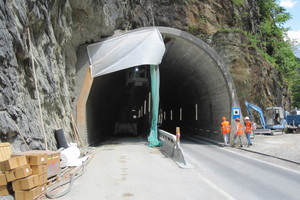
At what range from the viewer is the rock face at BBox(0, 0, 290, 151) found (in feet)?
24.4

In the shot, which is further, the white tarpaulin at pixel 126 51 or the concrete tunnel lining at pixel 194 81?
the concrete tunnel lining at pixel 194 81

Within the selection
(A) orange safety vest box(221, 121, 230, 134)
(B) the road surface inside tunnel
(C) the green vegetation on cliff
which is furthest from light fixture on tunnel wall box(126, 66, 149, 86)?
(C) the green vegetation on cliff

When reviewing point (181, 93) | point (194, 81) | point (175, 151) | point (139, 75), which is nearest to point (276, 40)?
point (181, 93)

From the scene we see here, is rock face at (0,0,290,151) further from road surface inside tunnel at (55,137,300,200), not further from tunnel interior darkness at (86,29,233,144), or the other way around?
tunnel interior darkness at (86,29,233,144)

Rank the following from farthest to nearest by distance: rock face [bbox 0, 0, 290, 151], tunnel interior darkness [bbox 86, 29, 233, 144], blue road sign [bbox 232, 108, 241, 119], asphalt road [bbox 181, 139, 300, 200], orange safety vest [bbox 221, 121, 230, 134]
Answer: tunnel interior darkness [bbox 86, 29, 233, 144], blue road sign [bbox 232, 108, 241, 119], orange safety vest [bbox 221, 121, 230, 134], rock face [bbox 0, 0, 290, 151], asphalt road [bbox 181, 139, 300, 200]

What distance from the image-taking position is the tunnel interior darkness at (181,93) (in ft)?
59.6

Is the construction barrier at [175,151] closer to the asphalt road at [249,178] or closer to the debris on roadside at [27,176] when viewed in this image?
the asphalt road at [249,178]

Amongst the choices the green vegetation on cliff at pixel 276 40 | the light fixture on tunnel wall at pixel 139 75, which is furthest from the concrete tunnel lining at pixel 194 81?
the green vegetation on cliff at pixel 276 40

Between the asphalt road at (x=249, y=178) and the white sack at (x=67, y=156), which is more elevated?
the white sack at (x=67, y=156)

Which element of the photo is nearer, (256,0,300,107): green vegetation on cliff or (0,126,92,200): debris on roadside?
(0,126,92,200): debris on roadside

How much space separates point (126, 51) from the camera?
56.0 feet

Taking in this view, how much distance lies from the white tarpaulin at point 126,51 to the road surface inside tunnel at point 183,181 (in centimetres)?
734

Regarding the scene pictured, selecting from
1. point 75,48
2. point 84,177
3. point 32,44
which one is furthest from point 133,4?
point 84,177

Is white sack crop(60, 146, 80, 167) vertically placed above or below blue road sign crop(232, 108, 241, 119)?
below
